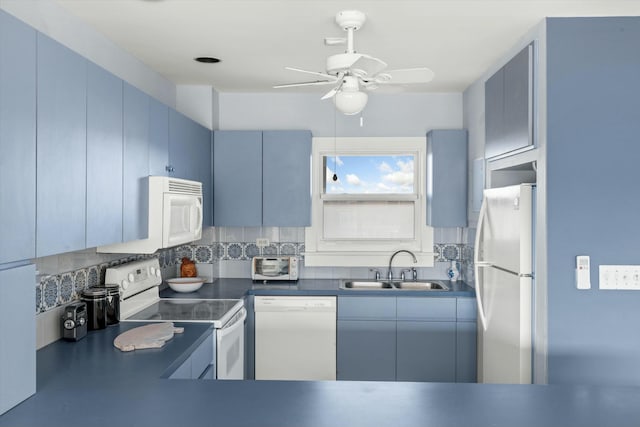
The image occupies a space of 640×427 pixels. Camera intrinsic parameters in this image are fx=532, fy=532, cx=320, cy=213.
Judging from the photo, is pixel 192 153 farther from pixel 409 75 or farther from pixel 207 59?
pixel 409 75

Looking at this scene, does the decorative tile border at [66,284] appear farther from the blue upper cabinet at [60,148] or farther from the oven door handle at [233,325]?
the oven door handle at [233,325]

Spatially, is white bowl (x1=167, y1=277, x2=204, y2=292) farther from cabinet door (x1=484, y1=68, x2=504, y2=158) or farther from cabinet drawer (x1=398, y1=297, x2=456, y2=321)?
cabinet door (x1=484, y1=68, x2=504, y2=158)

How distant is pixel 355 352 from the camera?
13.4 ft

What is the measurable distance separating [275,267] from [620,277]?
2.64m

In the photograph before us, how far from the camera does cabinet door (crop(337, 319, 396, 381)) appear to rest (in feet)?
13.3

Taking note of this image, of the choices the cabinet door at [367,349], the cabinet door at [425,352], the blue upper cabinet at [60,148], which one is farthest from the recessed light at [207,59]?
the cabinet door at [425,352]

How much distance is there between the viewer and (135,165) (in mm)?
2760

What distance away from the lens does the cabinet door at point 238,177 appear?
4.40 meters

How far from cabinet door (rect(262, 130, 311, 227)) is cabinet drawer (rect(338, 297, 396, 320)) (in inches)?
30.0

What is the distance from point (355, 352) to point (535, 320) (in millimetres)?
1630

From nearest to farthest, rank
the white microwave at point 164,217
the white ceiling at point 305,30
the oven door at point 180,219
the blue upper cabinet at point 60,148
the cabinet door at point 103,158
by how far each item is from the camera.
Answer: the blue upper cabinet at point 60,148, the cabinet door at point 103,158, the white ceiling at point 305,30, the white microwave at point 164,217, the oven door at point 180,219

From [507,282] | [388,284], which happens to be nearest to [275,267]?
[388,284]

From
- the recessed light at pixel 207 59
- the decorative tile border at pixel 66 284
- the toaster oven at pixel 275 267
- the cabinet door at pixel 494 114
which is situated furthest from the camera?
the toaster oven at pixel 275 267

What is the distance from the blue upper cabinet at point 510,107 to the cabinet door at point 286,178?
1.49 meters
